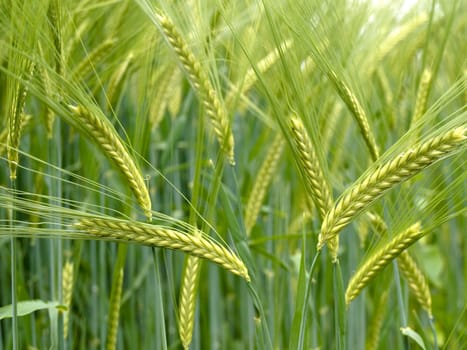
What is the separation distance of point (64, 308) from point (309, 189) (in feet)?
1.58

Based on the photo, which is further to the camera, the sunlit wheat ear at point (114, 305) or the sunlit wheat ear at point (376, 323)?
the sunlit wheat ear at point (376, 323)

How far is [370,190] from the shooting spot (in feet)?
3.06

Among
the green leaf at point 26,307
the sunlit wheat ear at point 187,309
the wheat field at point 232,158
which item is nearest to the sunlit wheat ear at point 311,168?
the wheat field at point 232,158

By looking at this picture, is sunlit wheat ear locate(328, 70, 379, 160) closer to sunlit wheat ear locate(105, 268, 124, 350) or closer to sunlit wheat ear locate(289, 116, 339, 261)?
sunlit wheat ear locate(289, 116, 339, 261)

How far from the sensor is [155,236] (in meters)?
0.95

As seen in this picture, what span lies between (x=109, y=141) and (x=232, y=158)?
243 millimetres

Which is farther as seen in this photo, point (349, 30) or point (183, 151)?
point (183, 151)

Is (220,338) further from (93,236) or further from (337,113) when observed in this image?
(93,236)

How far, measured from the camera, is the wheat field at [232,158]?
99 centimetres

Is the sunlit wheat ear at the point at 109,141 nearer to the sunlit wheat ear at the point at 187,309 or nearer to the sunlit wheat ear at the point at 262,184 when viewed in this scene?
the sunlit wheat ear at the point at 187,309

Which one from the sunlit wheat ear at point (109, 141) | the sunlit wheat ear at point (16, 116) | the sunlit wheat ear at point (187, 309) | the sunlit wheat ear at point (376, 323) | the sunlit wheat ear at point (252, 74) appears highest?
the sunlit wheat ear at point (252, 74)

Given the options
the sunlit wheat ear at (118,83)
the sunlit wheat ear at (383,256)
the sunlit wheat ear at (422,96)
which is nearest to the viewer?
the sunlit wheat ear at (383,256)

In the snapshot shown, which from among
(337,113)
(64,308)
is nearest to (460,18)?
(337,113)

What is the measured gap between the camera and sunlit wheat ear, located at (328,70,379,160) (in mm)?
1071
